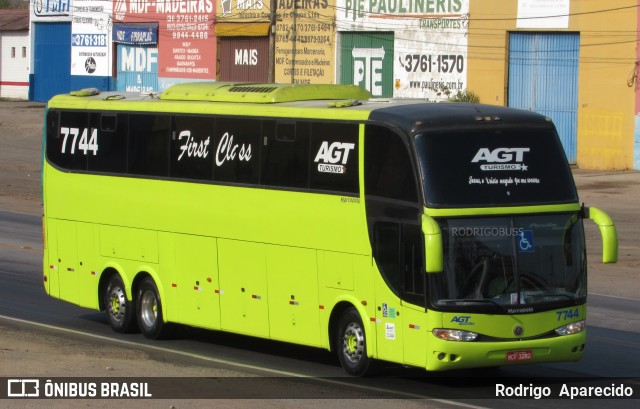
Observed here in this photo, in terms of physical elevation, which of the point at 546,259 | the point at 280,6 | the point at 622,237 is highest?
the point at 280,6

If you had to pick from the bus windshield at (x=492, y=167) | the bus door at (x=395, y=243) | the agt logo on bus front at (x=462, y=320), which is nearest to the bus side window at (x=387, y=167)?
the bus door at (x=395, y=243)

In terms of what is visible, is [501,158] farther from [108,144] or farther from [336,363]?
[108,144]

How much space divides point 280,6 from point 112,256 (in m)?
40.3

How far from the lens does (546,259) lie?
13.3 meters

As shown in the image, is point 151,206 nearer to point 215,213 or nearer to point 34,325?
point 215,213

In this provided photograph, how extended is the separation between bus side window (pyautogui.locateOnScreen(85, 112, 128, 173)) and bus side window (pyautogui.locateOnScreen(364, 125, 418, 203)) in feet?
17.2

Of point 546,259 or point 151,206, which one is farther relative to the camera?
point 151,206

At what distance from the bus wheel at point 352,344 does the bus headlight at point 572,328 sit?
221cm

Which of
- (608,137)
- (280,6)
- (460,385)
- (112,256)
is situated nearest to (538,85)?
(608,137)

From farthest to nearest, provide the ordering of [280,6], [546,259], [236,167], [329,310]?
[280,6]
[236,167]
[329,310]
[546,259]

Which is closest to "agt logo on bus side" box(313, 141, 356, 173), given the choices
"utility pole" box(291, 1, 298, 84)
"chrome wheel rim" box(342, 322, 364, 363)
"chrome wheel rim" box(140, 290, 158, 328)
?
"chrome wheel rim" box(342, 322, 364, 363)

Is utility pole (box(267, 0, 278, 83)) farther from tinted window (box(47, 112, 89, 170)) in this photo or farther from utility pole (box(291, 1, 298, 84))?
tinted window (box(47, 112, 89, 170))

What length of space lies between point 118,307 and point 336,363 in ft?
14.1

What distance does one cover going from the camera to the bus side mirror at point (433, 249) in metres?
12.4
